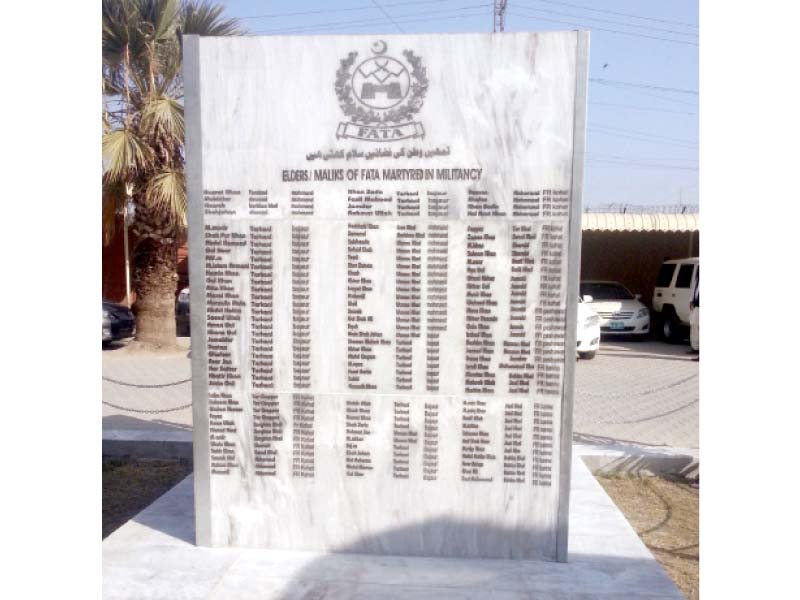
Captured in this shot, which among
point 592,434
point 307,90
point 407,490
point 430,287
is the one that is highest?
point 307,90

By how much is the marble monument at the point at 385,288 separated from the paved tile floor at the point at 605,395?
12.7ft

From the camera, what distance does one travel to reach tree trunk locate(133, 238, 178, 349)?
1378cm

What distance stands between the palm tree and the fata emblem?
8.92 meters

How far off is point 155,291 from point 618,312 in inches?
433

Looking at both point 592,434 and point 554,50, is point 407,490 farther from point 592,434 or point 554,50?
point 592,434

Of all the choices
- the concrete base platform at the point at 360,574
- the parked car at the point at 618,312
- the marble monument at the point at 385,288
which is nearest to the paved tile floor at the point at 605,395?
the parked car at the point at 618,312

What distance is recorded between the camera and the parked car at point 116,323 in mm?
16062

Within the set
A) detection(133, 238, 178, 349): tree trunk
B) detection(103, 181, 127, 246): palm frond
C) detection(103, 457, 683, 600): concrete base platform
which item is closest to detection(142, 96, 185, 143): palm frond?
detection(103, 181, 127, 246): palm frond

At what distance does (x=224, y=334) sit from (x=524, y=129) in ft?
7.54

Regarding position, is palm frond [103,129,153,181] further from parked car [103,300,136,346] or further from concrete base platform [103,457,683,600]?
concrete base platform [103,457,683,600]

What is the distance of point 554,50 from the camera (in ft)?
13.8

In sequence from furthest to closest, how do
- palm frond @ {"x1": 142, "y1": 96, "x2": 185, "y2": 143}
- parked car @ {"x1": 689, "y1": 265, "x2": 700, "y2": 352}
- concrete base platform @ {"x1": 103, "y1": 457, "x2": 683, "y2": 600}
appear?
parked car @ {"x1": 689, "y1": 265, "x2": 700, "y2": 352} < palm frond @ {"x1": 142, "y1": 96, "x2": 185, "y2": 143} < concrete base platform @ {"x1": 103, "y1": 457, "x2": 683, "y2": 600}

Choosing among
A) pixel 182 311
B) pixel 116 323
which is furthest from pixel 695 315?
pixel 182 311

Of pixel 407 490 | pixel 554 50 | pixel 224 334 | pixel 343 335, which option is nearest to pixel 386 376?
pixel 343 335
